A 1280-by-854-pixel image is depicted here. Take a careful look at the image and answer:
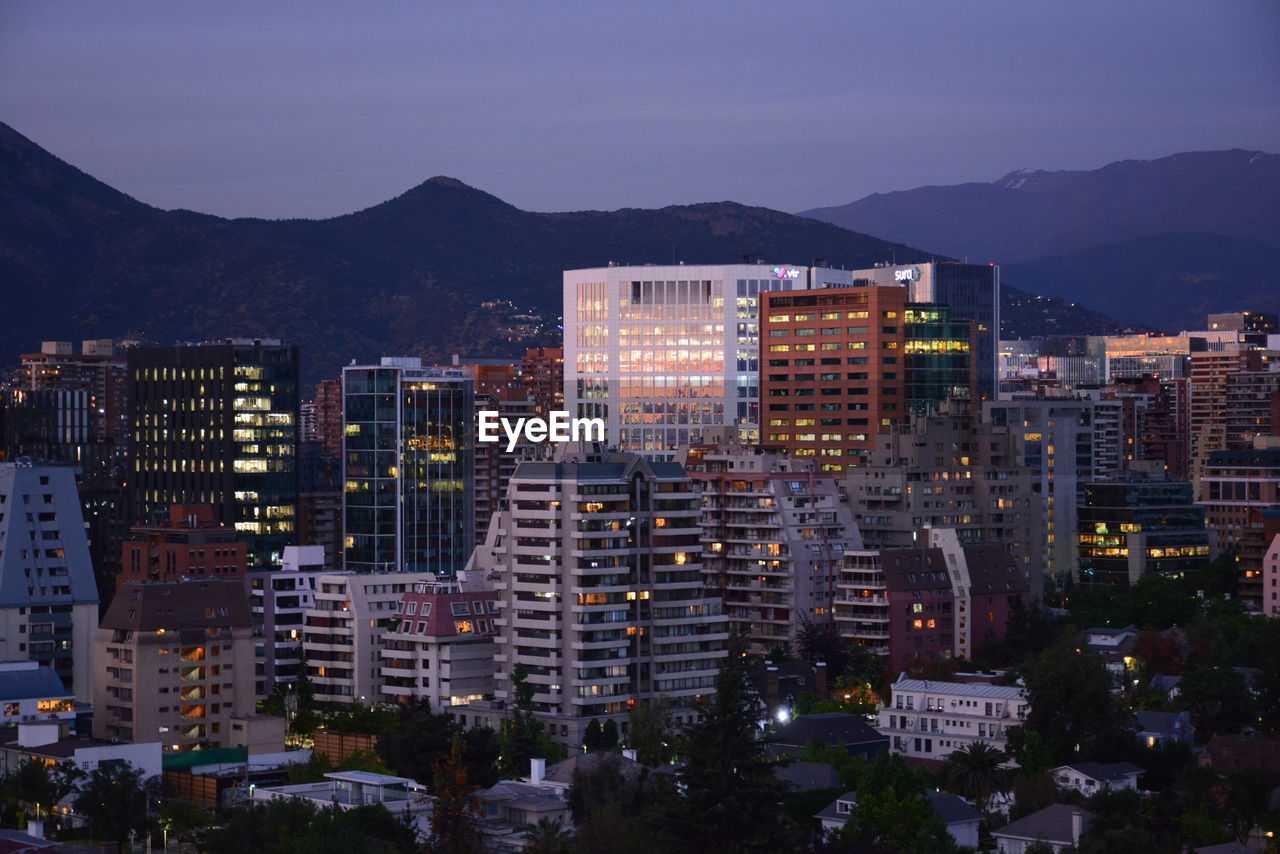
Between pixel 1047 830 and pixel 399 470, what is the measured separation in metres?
89.3

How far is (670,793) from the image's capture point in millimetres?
76875

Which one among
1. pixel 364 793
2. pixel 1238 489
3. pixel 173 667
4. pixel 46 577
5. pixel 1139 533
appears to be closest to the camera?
Answer: pixel 364 793

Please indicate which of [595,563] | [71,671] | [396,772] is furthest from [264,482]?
[396,772]

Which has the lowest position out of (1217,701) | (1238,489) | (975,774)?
(975,774)

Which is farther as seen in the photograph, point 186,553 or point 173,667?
point 186,553

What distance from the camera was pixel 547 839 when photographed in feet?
257

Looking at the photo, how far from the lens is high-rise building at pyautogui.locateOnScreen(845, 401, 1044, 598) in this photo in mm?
144250

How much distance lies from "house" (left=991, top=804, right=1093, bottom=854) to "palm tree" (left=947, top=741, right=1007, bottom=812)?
6.98 meters

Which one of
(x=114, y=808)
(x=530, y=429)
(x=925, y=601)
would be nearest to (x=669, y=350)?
(x=530, y=429)

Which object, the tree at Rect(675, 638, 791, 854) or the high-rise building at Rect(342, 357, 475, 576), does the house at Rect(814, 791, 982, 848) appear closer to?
the tree at Rect(675, 638, 791, 854)

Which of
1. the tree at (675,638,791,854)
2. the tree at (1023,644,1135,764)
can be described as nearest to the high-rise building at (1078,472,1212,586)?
the tree at (1023,644,1135,764)

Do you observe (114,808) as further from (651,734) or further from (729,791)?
(729,791)

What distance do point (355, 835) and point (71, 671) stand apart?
51.2 m

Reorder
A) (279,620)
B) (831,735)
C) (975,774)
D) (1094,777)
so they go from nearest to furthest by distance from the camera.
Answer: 1. (1094,777)
2. (975,774)
3. (831,735)
4. (279,620)
